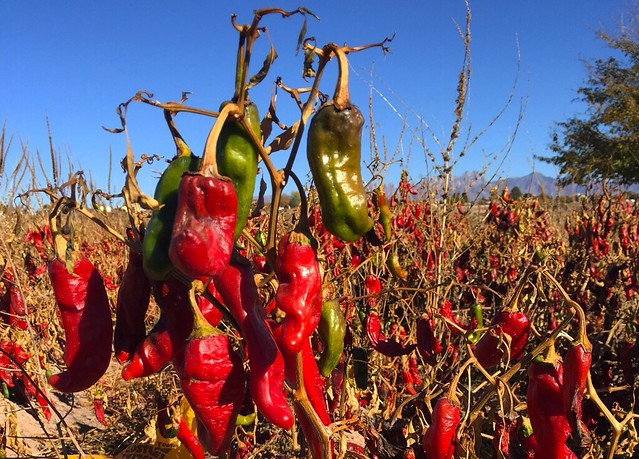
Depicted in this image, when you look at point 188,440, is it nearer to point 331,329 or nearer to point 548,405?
point 331,329

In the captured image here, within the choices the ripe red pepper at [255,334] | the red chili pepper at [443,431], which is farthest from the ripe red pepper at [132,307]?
the red chili pepper at [443,431]

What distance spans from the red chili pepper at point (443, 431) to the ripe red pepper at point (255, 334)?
53 cm

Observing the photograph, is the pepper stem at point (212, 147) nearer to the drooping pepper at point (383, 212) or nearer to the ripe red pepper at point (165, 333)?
the ripe red pepper at point (165, 333)

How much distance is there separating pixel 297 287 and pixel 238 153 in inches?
10.7

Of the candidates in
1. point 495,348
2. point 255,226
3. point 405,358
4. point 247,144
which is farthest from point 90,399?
point 247,144

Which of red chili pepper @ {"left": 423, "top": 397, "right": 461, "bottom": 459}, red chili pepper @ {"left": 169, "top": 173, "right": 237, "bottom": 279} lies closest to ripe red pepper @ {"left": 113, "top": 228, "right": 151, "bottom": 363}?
red chili pepper @ {"left": 169, "top": 173, "right": 237, "bottom": 279}

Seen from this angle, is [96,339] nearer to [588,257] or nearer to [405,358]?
[405,358]

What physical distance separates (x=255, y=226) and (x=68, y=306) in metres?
2.44

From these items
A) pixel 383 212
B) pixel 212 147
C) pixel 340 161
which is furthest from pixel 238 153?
pixel 383 212

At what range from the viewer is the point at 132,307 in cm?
109

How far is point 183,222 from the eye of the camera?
859 millimetres

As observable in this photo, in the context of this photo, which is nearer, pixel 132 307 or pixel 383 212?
pixel 132 307

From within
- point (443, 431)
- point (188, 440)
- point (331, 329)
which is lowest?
point (188, 440)

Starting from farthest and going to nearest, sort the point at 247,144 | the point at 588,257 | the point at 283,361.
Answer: the point at 588,257 < the point at 283,361 < the point at 247,144
